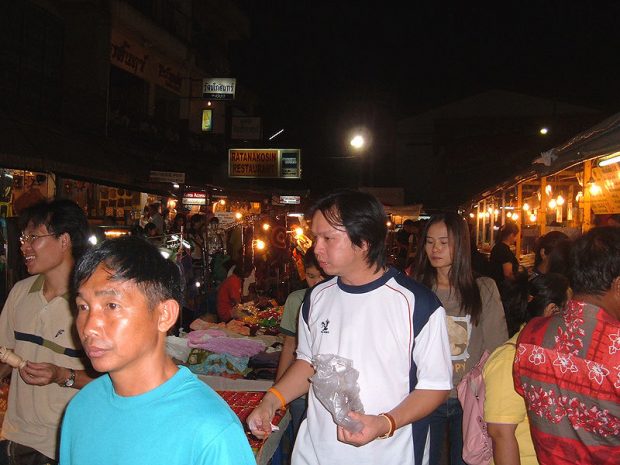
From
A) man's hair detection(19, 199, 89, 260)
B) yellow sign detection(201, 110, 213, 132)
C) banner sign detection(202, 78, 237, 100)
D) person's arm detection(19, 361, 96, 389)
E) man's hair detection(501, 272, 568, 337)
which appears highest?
banner sign detection(202, 78, 237, 100)

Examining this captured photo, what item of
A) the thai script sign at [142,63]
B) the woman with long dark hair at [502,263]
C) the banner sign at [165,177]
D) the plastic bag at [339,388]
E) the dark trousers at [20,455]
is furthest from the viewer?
the thai script sign at [142,63]

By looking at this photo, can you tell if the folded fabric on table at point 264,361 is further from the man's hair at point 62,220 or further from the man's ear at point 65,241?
the man's ear at point 65,241

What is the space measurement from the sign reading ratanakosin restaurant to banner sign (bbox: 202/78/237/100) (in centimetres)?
238

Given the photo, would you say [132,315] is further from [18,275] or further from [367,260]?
[18,275]

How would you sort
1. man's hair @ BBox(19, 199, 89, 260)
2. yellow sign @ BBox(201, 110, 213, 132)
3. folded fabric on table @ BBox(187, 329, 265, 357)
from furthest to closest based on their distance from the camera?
1. yellow sign @ BBox(201, 110, 213, 132)
2. folded fabric on table @ BBox(187, 329, 265, 357)
3. man's hair @ BBox(19, 199, 89, 260)

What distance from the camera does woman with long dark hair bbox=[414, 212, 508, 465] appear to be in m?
3.73

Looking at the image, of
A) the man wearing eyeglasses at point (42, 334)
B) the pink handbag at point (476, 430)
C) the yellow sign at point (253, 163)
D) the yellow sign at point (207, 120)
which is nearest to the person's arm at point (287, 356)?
the pink handbag at point (476, 430)

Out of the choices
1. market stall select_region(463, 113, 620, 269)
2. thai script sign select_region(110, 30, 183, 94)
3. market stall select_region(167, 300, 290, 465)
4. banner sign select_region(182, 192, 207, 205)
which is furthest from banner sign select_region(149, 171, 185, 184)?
market stall select_region(167, 300, 290, 465)

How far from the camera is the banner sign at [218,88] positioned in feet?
69.2

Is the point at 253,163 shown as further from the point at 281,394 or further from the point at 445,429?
the point at 281,394

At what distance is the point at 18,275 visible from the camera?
723 cm

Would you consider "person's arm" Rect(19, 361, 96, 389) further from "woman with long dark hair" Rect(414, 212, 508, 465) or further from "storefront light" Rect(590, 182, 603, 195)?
"storefront light" Rect(590, 182, 603, 195)

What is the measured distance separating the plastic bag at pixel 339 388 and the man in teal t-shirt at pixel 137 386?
25.9 inches

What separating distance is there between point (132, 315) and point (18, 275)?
666 cm
